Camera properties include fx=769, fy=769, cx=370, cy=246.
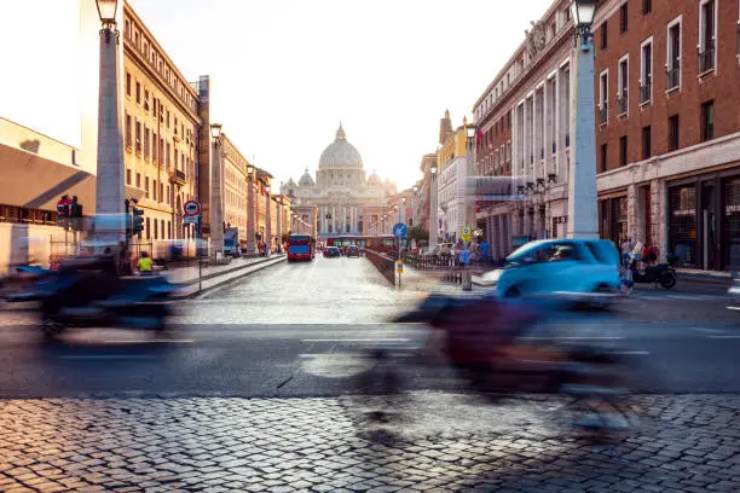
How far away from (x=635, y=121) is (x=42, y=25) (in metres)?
26.5

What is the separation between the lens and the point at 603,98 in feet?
132

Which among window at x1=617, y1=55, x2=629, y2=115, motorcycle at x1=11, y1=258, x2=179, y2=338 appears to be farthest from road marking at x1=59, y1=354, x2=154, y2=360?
window at x1=617, y1=55, x2=629, y2=115

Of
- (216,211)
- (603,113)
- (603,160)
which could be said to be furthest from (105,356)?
(216,211)

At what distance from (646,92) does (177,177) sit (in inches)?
1564

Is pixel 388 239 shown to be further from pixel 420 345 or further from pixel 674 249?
pixel 420 345

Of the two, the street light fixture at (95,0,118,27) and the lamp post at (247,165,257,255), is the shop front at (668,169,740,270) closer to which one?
the street light fixture at (95,0,118,27)

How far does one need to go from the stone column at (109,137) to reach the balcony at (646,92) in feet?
75.8

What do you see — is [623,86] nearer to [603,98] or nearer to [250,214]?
[603,98]

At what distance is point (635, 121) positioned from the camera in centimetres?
3575

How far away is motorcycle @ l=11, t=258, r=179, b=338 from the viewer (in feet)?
41.0

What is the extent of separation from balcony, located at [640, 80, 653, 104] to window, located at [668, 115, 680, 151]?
231 centimetres

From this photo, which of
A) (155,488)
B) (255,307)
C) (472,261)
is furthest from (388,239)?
(155,488)

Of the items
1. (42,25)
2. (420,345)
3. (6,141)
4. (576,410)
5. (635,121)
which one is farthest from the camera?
(635,121)

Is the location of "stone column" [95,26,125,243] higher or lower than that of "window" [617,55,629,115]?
lower
